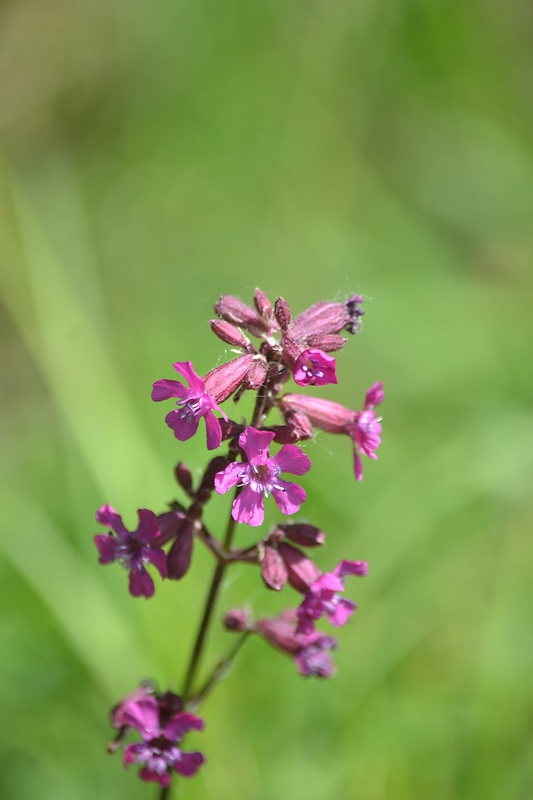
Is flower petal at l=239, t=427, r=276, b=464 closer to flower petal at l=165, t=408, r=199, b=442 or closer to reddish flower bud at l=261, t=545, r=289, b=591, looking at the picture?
flower petal at l=165, t=408, r=199, b=442

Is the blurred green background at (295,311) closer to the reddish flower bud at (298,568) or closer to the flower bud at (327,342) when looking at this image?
the reddish flower bud at (298,568)

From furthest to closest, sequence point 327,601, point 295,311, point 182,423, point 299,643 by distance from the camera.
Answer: point 295,311, point 299,643, point 327,601, point 182,423

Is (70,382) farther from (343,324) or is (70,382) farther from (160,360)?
(343,324)

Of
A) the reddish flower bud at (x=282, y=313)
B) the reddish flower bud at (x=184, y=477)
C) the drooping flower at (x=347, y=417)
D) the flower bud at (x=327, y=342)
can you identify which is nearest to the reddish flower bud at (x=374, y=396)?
the drooping flower at (x=347, y=417)

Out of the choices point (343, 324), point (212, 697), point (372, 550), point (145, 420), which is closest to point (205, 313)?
point (145, 420)

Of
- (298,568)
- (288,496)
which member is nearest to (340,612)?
(298,568)

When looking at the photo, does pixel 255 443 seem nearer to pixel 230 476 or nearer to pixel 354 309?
pixel 230 476
